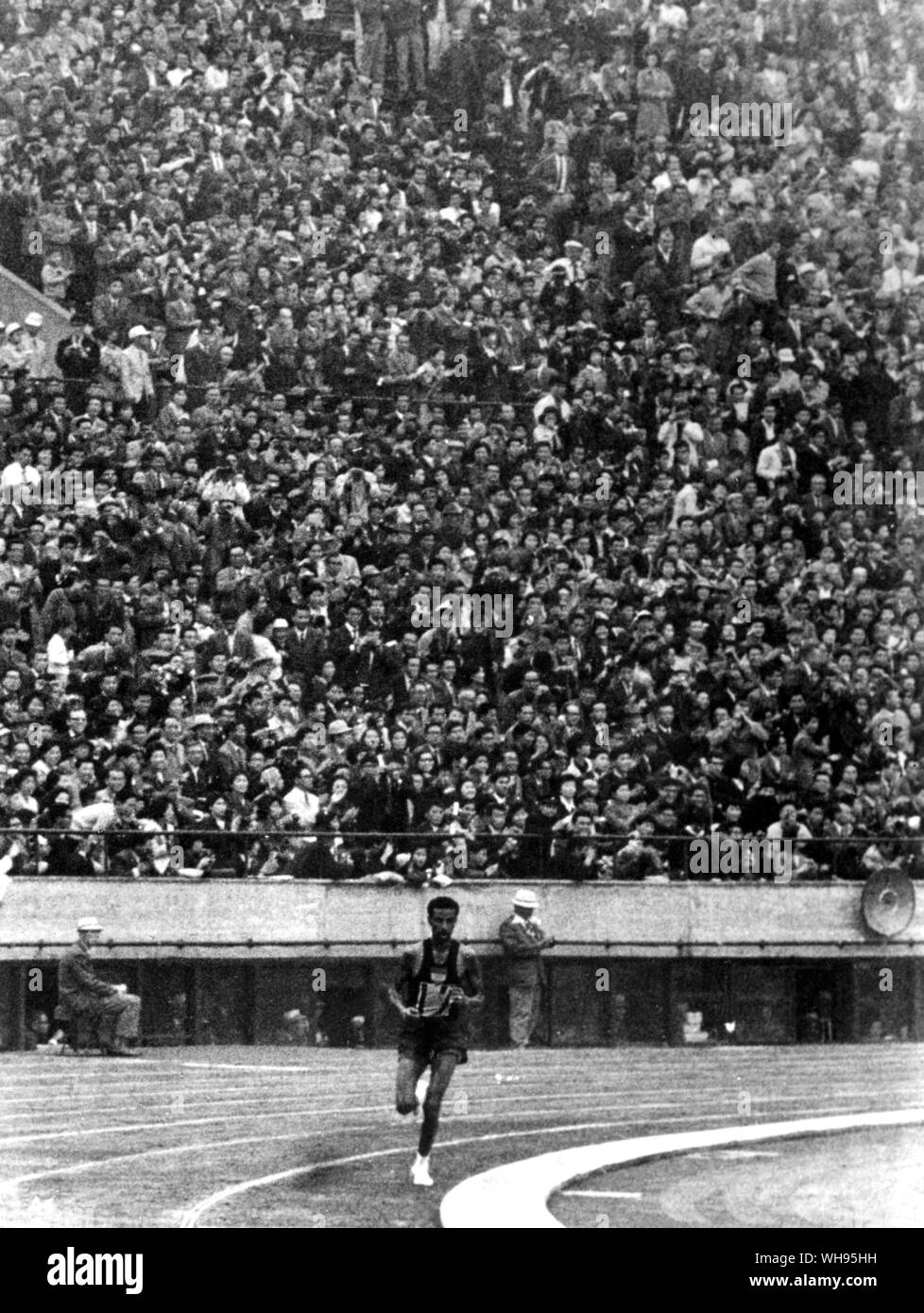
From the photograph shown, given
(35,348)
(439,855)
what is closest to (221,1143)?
(439,855)

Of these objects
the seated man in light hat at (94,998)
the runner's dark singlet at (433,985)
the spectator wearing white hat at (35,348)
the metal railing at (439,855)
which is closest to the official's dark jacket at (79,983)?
the seated man in light hat at (94,998)

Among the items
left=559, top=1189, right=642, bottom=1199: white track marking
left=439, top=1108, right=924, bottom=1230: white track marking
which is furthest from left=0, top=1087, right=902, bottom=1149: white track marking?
left=559, top=1189, right=642, bottom=1199: white track marking

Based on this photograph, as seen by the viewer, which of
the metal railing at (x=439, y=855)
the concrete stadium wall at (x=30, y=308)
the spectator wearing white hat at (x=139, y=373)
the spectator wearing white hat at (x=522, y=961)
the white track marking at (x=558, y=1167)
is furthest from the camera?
the concrete stadium wall at (x=30, y=308)

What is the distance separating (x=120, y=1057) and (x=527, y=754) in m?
4.72

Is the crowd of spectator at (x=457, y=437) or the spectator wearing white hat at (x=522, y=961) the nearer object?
the crowd of spectator at (x=457, y=437)

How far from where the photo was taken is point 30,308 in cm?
2752

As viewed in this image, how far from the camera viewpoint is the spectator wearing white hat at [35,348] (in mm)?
26469

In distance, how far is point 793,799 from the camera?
2511 cm

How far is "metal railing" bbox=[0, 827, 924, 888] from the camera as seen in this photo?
22.6 metres

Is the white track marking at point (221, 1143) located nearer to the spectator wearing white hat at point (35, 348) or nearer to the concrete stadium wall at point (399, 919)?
the concrete stadium wall at point (399, 919)

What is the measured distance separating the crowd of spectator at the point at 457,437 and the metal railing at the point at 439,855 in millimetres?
49

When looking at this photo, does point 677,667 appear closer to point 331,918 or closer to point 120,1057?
point 331,918

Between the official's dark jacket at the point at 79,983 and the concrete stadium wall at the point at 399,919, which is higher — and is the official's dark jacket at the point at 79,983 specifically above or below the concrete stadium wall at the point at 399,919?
below
